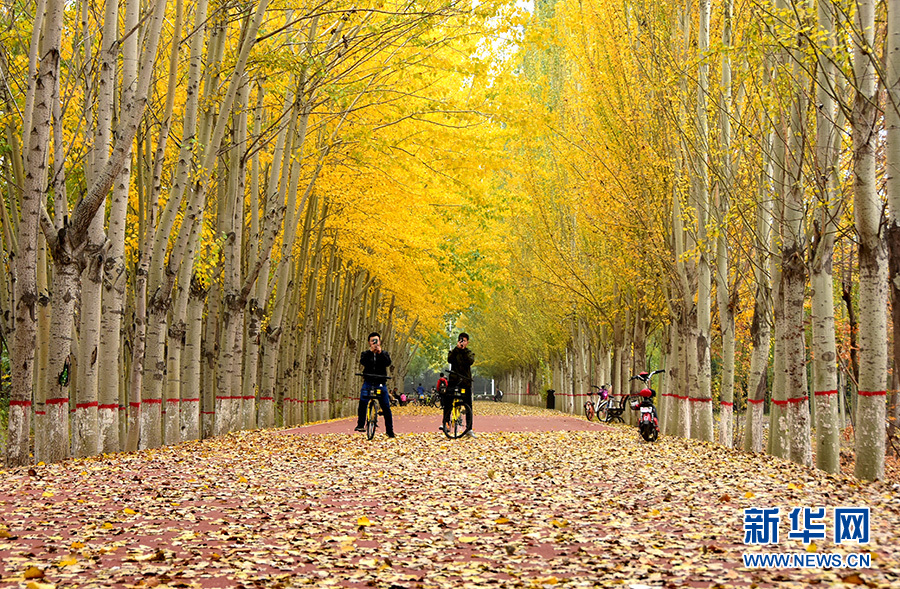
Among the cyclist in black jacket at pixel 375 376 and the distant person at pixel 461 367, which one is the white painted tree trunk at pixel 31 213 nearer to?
the cyclist in black jacket at pixel 375 376

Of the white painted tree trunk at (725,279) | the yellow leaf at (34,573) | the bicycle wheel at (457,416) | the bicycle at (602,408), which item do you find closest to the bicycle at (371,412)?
the bicycle wheel at (457,416)

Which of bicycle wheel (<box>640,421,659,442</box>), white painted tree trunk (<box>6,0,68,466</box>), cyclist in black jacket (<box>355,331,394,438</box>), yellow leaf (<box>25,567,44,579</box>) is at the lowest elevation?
bicycle wheel (<box>640,421,659,442</box>)

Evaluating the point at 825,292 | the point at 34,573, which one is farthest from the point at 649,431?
the point at 34,573

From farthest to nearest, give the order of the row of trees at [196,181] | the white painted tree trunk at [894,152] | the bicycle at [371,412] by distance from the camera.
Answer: the bicycle at [371,412]
the row of trees at [196,181]
the white painted tree trunk at [894,152]

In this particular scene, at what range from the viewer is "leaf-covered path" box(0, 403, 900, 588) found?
17.8ft

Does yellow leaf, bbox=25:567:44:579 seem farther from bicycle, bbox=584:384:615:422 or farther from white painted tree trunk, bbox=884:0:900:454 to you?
bicycle, bbox=584:384:615:422

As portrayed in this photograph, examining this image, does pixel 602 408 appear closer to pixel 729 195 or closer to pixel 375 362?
pixel 375 362

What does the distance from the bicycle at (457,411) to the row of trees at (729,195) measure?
4830mm

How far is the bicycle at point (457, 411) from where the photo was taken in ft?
52.9

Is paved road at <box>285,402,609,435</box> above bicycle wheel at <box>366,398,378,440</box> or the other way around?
the other way around

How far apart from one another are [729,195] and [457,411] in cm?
637

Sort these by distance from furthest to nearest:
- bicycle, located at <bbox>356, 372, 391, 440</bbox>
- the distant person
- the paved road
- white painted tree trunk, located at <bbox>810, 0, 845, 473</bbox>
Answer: the paved road
bicycle, located at <bbox>356, 372, 391, 440</bbox>
the distant person
white painted tree trunk, located at <bbox>810, 0, 845, 473</bbox>

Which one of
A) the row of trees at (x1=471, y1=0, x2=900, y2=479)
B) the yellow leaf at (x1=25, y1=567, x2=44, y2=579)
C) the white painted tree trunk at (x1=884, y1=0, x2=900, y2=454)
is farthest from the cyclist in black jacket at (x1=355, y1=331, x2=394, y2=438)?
the yellow leaf at (x1=25, y1=567, x2=44, y2=579)

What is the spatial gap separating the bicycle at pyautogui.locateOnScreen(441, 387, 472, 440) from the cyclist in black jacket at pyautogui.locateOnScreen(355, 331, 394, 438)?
1.15 meters
